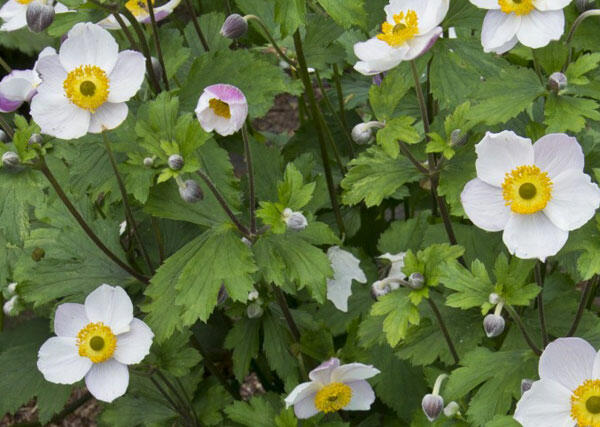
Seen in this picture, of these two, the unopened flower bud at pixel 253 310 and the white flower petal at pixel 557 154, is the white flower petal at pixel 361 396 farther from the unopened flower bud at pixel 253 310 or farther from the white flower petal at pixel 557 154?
the white flower petal at pixel 557 154

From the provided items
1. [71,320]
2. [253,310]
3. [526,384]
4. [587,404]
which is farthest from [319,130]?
[587,404]

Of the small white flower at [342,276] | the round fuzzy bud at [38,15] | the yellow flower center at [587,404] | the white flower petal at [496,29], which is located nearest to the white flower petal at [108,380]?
the small white flower at [342,276]

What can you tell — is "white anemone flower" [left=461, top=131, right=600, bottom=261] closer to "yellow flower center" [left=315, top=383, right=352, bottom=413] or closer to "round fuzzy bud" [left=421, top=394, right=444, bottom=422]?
"round fuzzy bud" [left=421, top=394, right=444, bottom=422]

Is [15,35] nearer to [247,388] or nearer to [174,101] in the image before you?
[247,388]

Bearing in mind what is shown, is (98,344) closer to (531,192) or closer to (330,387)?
(330,387)

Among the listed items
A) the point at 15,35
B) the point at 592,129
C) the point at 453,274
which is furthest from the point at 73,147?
the point at 15,35

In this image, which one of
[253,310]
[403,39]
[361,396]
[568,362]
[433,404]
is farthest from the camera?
[253,310]
